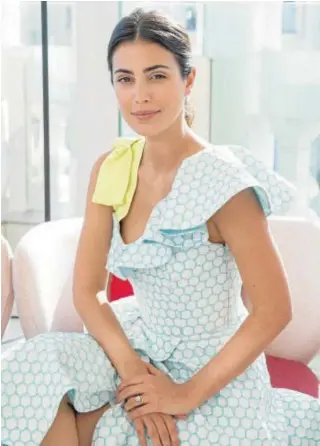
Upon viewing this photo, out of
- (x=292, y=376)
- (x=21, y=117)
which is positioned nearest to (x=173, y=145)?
(x=292, y=376)

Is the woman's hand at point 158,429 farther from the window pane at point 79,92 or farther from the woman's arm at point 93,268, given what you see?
the window pane at point 79,92

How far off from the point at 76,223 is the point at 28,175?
3.01ft

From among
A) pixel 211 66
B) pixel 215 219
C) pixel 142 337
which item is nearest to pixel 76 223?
pixel 142 337

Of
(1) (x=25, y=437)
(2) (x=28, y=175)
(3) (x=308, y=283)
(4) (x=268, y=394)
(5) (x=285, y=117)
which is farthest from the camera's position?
(2) (x=28, y=175)

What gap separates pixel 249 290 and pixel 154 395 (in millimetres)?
238

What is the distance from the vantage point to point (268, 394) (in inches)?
53.9

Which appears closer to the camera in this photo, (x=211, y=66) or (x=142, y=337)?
(x=142, y=337)

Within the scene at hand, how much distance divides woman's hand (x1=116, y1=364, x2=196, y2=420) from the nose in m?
0.47

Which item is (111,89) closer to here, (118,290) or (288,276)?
(118,290)

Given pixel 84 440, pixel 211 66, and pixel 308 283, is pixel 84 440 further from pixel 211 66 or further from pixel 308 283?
pixel 211 66

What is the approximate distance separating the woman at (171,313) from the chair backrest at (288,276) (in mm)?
232

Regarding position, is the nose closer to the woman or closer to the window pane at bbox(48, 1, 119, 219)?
the woman

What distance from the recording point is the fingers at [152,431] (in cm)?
126

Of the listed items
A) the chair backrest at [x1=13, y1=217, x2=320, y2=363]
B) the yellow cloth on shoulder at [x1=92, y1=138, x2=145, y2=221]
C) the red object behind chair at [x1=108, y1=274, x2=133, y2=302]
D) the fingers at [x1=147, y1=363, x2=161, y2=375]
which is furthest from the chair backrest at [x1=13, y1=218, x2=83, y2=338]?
the fingers at [x1=147, y1=363, x2=161, y2=375]
